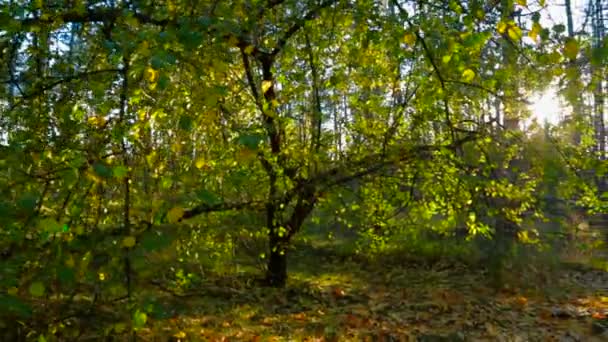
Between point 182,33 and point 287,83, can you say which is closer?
point 182,33

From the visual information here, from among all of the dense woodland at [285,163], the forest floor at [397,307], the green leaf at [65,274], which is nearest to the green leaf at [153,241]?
the dense woodland at [285,163]

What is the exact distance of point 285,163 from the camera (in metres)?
5.67

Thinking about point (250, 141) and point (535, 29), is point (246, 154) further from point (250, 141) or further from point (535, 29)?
point (535, 29)

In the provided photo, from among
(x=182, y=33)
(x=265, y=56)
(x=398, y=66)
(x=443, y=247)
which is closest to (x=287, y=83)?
(x=265, y=56)

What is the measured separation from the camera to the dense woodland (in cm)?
186

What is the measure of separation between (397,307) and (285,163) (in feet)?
8.78

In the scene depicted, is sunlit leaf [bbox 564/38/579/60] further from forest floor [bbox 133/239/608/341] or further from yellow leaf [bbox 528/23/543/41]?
forest floor [bbox 133/239/608/341]

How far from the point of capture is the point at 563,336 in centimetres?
539

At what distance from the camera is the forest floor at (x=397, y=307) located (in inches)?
213

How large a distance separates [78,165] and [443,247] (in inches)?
388

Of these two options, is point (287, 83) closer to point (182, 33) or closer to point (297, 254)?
point (182, 33)

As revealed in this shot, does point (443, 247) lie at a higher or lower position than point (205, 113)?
lower

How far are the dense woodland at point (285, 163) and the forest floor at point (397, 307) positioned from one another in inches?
2.0

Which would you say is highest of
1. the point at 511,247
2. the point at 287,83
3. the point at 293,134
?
the point at 287,83
